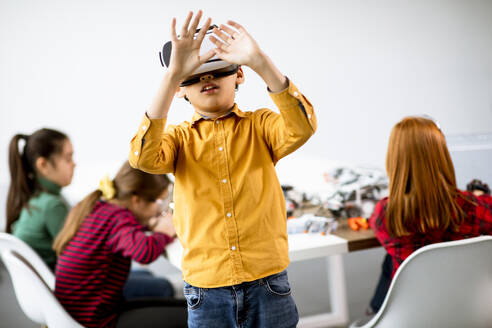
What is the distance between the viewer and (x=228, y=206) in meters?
0.84

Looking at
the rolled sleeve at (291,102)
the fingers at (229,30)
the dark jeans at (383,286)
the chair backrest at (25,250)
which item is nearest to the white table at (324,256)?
the dark jeans at (383,286)

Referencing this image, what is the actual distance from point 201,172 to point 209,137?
0.07 meters

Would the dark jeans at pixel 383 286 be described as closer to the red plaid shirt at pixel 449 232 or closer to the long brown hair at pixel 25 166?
the red plaid shirt at pixel 449 232

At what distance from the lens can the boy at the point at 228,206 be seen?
0.82 m

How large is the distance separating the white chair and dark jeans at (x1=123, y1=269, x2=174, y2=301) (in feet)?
4.03

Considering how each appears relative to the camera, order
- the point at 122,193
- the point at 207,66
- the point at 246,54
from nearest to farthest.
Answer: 1. the point at 246,54
2. the point at 207,66
3. the point at 122,193

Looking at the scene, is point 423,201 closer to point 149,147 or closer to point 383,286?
point 383,286

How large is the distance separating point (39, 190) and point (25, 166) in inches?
4.9

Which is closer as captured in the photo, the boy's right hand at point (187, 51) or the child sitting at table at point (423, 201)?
the boy's right hand at point (187, 51)

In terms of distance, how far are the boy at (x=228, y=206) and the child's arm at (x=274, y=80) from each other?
4 cm

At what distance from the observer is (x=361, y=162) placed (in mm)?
3088

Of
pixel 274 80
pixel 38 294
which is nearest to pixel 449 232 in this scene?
pixel 274 80

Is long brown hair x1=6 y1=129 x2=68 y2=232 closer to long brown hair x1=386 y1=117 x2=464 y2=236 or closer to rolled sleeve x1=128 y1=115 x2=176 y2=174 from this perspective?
rolled sleeve x1=128 y1=115 x2=176 y2=174

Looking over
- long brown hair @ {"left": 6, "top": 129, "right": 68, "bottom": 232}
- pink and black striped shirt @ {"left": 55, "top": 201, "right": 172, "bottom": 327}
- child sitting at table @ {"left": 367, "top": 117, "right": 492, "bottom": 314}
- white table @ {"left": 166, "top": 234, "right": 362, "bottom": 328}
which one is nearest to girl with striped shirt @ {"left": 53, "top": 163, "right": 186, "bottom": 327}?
pink and black striped shirt @ {"left": 55, "top": 201, "right": 172, "bottom": 327}
